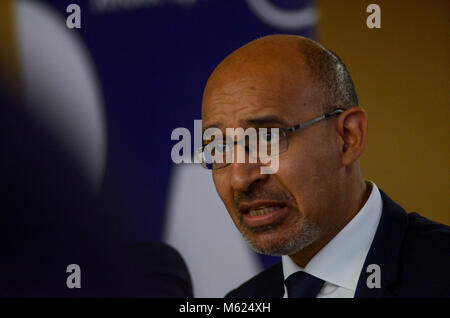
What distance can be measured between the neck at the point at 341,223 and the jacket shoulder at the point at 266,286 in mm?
146

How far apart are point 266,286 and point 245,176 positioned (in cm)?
46

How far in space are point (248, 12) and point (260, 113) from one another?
3.40 ft

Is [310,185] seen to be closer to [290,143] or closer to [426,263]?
[290,143]

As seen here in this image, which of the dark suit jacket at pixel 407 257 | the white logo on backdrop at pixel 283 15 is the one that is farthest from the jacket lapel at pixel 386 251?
the white logo on backdrop at pixel 283 15

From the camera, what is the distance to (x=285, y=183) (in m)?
1.44

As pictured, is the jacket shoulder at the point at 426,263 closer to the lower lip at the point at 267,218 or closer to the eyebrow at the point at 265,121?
the lower lip at the point at 267,218

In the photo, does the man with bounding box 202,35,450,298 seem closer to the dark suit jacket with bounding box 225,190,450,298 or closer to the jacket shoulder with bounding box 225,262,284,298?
the dark suit jacket with bounding box 225,190,450,298

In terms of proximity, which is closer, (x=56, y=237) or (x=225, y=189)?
(x=225, y=189)

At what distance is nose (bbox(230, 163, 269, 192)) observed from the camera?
1.42 meters

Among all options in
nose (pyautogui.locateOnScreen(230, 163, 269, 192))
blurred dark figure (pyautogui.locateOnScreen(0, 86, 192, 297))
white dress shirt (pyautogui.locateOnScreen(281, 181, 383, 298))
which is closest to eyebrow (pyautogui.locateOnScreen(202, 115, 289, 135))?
nose (pyautogui.locateOnScreen(230, 163, 269, 192))

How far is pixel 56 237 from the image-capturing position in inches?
98.5

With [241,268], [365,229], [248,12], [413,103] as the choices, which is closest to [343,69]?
[365,229]

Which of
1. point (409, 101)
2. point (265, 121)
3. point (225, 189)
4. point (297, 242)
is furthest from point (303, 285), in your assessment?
point (409, 101)

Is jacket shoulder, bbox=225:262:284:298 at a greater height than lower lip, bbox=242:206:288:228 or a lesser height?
lesser
